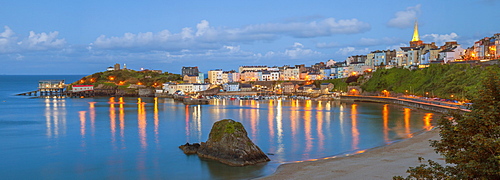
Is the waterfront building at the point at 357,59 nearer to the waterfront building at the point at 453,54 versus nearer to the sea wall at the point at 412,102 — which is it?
the waterfront building at the point at 453,54

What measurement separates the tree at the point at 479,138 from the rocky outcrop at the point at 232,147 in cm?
1033

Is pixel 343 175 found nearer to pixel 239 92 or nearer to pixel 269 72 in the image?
pixel 239 92

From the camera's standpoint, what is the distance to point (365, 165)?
53.1ft

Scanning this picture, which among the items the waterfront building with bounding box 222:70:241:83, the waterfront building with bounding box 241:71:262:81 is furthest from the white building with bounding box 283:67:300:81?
the waterfront building with bounding box 222:70:241:83

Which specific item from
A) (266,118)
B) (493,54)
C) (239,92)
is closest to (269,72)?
(239,92)

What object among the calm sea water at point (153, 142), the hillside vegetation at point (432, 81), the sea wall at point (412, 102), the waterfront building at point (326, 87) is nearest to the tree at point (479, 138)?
the calm sea water at point (153, 142)

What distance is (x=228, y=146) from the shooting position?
17391 millimetres

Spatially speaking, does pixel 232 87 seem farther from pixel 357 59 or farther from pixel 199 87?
pixel 357 59

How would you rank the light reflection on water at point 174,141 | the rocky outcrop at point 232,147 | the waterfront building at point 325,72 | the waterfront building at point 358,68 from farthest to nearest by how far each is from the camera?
the waterfront building at point 325,72 → the waterfront building at point 358,68 → the rocky outcrop at point 232,147 → the light reflection on water at point 174,141

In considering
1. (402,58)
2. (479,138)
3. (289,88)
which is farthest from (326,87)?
(479,138)

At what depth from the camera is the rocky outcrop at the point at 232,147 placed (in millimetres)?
16859

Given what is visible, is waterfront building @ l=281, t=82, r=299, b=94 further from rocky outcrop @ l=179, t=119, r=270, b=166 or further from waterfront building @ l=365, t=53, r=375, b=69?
rocky outcrop @ l=179, t=119, r=270, b=166

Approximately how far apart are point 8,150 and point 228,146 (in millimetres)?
13130

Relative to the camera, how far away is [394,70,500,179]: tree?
6328 mm
